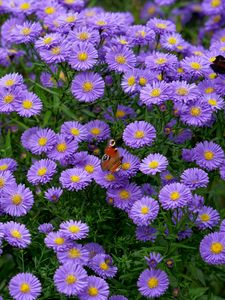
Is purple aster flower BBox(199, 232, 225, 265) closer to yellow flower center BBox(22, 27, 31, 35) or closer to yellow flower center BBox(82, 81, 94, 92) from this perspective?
yellow flower center BBox(82, 81, 94, 92)

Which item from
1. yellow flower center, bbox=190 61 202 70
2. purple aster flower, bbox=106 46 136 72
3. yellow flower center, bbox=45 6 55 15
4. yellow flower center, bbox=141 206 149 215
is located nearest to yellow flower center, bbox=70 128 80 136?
purple aster flower, bbox=106 46 136 72

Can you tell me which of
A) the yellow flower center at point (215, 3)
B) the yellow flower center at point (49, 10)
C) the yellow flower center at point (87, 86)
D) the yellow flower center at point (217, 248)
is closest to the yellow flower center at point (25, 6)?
the yellow flower center at point (49, 10)

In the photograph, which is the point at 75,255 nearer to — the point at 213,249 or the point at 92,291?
the point at 92,291

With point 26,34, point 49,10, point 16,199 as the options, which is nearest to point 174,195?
point 16,199

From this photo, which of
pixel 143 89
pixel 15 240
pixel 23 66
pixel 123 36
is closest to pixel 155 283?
pixel 15 240

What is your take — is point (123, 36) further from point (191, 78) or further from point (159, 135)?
point (159, 135)

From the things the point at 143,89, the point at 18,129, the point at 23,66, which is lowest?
the point at 18,129

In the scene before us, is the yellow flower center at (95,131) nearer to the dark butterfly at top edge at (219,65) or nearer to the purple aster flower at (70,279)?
the dark butterfly at top edge at (219,65)
